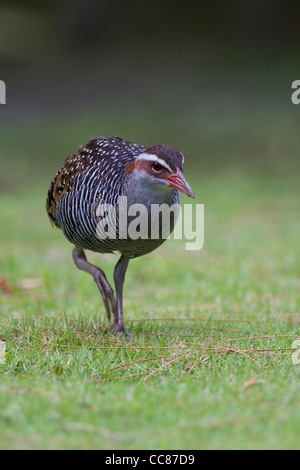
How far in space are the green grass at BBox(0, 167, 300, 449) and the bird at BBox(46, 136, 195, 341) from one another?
565mm

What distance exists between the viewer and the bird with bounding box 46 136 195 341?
15.0 feet

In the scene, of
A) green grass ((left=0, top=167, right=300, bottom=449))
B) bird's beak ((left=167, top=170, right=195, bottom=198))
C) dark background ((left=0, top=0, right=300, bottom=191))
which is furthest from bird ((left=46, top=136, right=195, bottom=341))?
dark background ((left=0, top=0, right=300, bottom=191))

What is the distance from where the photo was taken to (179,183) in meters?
4.41

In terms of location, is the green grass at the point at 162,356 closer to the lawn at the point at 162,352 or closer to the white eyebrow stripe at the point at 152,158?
the lawn at the point at 162,352

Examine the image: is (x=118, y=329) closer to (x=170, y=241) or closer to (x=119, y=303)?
(x=119, y=303)

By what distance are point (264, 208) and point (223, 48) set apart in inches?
310

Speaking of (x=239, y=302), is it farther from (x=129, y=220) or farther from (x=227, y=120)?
(x=227, y=120)

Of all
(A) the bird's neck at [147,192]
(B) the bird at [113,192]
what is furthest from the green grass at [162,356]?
(A) the bird's neck at [147,192]

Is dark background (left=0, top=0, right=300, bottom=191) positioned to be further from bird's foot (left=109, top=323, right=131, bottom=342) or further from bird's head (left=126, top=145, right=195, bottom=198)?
bird's head (left=126, top=145, right=195, bottom=198)

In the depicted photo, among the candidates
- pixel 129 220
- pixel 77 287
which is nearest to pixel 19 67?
pixel 77 287

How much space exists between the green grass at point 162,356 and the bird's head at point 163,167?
3.32 feet

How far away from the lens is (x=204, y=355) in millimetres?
4305

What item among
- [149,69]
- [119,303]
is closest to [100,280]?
[119,303]

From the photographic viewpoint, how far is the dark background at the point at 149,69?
16125 millimetres
